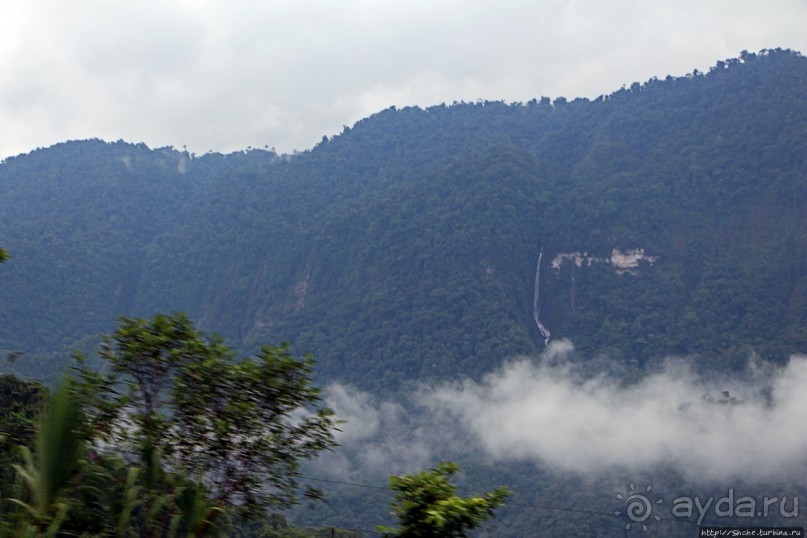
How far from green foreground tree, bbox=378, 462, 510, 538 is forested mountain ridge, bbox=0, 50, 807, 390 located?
109 meters

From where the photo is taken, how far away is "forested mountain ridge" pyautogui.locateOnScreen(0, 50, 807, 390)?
125m

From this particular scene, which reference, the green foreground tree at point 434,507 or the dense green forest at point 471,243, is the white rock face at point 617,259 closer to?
the dense green forest at point 471,243

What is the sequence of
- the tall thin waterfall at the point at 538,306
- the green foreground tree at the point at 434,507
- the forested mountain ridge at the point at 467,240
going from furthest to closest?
1. the tall thin waterfall at the point at 538,306
2. the forested mountain ridge at the point at 467,240
3. the green foreground tree at the point at 434,507

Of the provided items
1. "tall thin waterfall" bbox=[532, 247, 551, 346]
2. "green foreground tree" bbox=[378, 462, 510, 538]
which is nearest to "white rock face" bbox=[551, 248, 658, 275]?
"tall thin waterfall" bbox=[532, 247, 551, 346]

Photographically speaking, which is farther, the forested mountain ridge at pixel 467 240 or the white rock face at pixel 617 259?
the white rock face at pixel 617 259

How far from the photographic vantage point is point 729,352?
370ft

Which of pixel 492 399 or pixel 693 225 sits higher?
pixel 693 225

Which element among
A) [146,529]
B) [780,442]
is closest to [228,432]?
[146,529]

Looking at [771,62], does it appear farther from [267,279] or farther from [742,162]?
[267,279]

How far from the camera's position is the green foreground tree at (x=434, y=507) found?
10.5m

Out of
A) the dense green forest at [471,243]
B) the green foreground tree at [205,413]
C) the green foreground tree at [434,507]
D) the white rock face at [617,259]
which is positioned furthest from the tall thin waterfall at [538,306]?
the green foreground tree at [434,507]

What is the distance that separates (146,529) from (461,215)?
131 meters

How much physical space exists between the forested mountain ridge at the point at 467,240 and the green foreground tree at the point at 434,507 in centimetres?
10903

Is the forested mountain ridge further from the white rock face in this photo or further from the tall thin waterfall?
the tall thin waterfall
